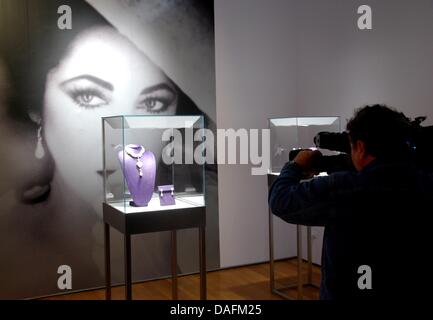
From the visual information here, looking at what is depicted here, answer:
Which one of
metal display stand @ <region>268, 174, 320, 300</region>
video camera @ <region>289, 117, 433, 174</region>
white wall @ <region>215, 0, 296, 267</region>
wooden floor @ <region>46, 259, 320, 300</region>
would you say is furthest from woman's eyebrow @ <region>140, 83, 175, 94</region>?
video camera @ <region>289, 117, 433, 174</region>

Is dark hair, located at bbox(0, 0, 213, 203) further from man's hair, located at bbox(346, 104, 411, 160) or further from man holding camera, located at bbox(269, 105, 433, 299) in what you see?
man's hair, located at bbox(346, 104, 411, 160)

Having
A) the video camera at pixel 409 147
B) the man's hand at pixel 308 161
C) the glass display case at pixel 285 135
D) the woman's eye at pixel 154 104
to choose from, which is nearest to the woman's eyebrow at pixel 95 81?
the woman's eye at pixel 154 104

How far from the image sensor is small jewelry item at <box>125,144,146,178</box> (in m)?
2.39

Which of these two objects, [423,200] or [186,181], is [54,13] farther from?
[423,200]

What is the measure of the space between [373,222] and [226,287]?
7.54ft

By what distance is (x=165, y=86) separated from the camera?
11.4 feet

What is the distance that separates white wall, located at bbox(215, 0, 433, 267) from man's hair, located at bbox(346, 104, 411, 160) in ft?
6.64

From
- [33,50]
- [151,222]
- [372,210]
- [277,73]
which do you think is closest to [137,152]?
[151,222]

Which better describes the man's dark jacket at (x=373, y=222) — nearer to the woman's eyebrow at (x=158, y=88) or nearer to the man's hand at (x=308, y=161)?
the man's hand at (x=308, y=161)

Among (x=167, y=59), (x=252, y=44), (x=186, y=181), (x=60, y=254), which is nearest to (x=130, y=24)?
(x=167, y=59)

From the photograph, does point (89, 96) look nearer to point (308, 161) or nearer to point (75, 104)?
point (75, 104)

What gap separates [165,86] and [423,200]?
255 cm

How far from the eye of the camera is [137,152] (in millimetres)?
2416

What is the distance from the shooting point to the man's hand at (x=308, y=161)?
4.59ft
